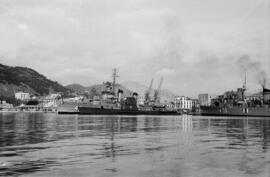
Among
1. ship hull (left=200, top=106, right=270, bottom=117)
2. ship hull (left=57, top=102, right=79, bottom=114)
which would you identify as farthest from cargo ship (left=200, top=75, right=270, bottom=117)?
ship hull (left=57, top=102, right=79, bottom=114)

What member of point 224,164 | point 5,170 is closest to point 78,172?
point 5,170

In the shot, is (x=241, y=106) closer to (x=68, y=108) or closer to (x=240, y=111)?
(x=240, y=111)

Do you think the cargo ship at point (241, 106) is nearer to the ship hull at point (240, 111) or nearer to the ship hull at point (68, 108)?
the ship hull at point (240, 111)

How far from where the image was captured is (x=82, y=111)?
173 metres

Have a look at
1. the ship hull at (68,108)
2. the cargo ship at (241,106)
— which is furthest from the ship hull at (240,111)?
the ship hull at (68,108)

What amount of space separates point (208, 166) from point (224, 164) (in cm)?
101

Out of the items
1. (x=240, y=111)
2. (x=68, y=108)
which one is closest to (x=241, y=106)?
(x=240, y=111)

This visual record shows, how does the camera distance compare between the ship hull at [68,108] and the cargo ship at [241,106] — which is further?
the ship hull at [68,108]

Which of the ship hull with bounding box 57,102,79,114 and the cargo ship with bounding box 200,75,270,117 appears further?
the ship hull with bounding box 57,102,79,114

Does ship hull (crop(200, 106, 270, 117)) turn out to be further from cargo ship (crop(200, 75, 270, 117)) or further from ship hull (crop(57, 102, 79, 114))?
ship hull (crop(57, 102, 79, 114))

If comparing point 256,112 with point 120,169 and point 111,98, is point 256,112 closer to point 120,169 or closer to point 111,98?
point 111,98

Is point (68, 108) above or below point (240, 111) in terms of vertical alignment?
above

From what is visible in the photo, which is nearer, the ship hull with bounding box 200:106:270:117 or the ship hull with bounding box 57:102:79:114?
the ship hull with bounding box 200:106:270:117

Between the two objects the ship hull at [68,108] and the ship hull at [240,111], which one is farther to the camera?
the ship hull at [68,108]
